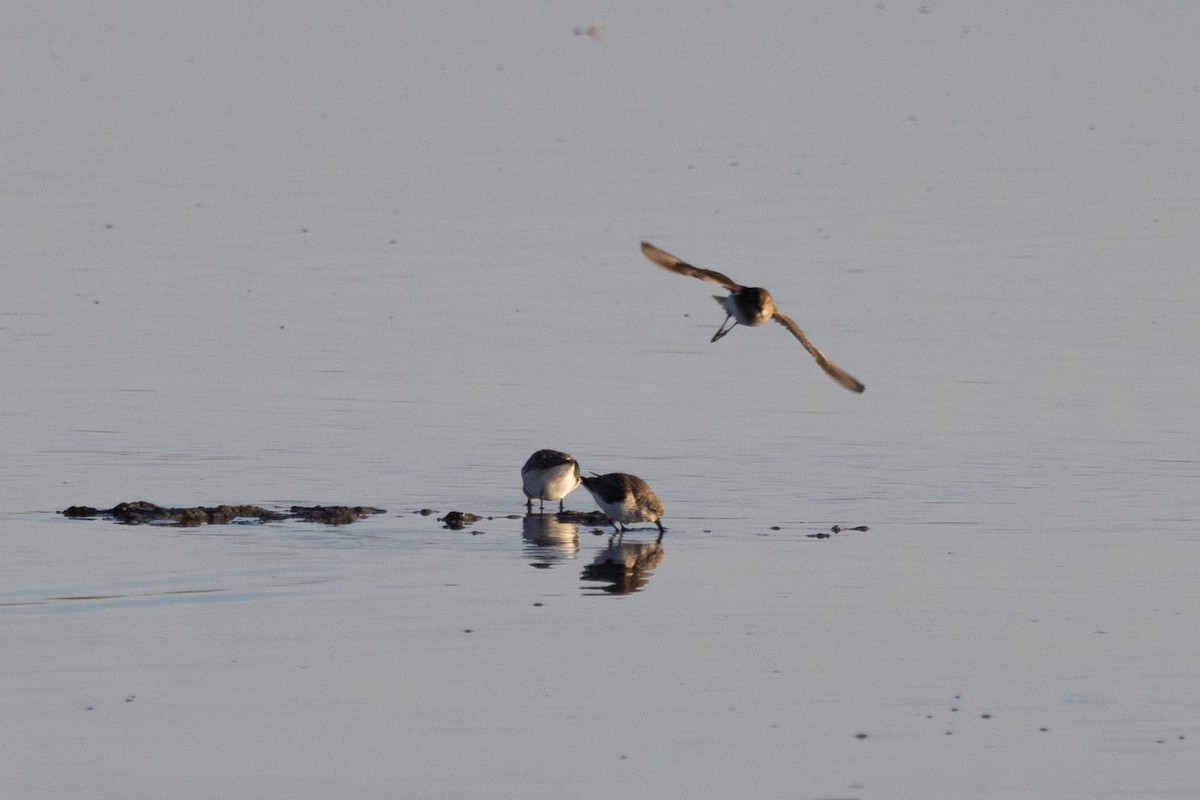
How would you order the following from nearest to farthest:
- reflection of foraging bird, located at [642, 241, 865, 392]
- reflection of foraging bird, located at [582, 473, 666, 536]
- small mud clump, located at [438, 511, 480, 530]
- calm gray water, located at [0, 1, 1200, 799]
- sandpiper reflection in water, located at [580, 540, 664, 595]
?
calm gray water, located at [0, 1, 1200, 799], reflection of foraging bird, located at [642, 241, 865, 392], sandpiper reflection in water, located at [580, 540, 664, 595], reflection of foraging bird, located at [582, 473, 666, 536], small mud clump, located at [438, 511, 480, 530]

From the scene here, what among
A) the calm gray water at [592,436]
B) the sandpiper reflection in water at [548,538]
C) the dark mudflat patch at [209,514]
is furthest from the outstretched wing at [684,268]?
the dark mudflat patch at [209,514]

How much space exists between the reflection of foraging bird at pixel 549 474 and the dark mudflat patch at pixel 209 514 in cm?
147

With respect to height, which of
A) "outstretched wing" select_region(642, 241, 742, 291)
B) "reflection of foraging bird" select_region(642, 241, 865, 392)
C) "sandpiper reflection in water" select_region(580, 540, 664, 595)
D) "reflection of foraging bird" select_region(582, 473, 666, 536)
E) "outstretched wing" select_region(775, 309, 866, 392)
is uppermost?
"outstretched wing" select_region(642, 241, 742, 291)

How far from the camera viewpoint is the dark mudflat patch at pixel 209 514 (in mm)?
20266

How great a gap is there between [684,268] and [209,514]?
650cm

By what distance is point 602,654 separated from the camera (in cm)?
1606

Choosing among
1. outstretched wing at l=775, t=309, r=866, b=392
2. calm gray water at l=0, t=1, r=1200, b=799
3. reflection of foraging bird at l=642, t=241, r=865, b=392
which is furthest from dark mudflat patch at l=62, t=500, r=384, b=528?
outstretched wing at l=775, t=309, r=866, b=392

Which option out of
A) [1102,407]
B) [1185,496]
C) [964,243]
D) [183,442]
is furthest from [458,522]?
[964,243]

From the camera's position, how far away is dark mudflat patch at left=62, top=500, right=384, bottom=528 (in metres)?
20.3

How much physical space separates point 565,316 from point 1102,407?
7507mm

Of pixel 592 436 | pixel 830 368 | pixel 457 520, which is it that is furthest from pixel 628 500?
pixel 830 368

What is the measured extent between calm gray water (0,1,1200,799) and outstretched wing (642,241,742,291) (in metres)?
2.58

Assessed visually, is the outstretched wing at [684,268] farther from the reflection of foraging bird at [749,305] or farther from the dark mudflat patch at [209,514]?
the dark mudflat patch at [209,514]

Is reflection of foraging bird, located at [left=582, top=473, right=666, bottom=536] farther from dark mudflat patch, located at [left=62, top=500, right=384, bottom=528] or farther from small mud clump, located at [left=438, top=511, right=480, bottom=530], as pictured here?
dark mudflat patch, located at [left=62, top=500, right=384, bottom=528]
